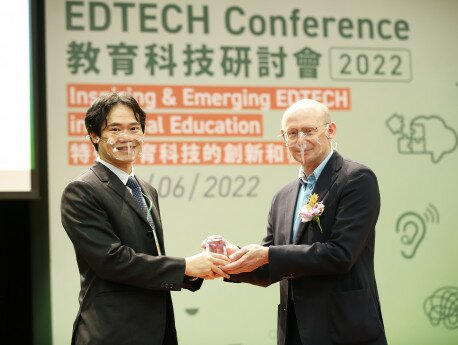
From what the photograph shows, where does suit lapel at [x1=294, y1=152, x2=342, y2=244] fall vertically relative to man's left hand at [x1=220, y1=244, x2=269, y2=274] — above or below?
above

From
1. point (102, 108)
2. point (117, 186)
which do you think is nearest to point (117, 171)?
point (117, 186)

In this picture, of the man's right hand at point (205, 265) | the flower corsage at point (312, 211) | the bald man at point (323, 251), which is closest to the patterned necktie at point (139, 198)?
the man's right hand at point (205, 265)

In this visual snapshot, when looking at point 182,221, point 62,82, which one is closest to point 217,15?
point 62,82

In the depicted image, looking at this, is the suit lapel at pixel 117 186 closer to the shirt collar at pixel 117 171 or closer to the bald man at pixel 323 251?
the shirt collar at pixel 117 171

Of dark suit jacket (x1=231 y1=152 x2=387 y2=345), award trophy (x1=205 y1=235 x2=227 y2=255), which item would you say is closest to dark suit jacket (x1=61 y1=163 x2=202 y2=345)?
award trophy (x1=205 y1=235 x2=227 y2=255)

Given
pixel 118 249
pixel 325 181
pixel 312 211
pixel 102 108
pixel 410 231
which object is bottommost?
pixel 410 231

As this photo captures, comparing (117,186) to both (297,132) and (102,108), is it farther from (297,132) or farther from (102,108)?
(297,132)

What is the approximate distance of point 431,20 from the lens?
15.6ft

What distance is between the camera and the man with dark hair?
219cm

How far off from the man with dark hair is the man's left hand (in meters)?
0.10

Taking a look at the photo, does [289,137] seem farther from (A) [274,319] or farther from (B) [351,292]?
(A) [274,319]

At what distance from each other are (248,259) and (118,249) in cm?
52

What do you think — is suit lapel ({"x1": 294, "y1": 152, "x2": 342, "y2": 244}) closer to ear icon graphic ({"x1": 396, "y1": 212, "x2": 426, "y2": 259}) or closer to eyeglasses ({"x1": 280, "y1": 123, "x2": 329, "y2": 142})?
eyeglasses ({"x1": 280, "y1": 123, "x2": 329, "y2": 142})

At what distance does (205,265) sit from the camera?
242 cm
